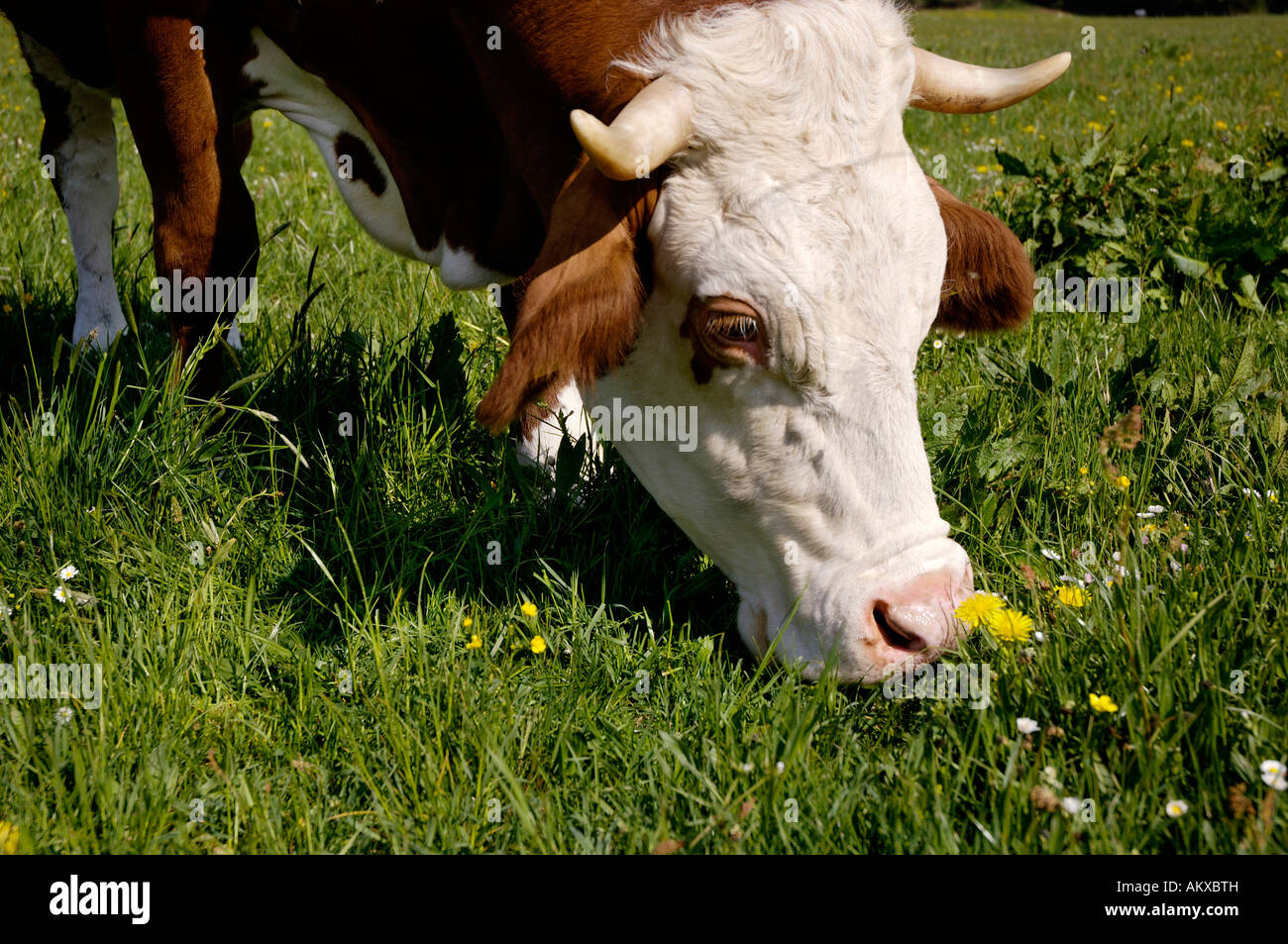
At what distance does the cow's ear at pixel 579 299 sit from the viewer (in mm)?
2215

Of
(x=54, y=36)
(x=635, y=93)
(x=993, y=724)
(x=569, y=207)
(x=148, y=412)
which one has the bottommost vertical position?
(x=993, y=724)

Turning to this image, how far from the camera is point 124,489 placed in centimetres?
299

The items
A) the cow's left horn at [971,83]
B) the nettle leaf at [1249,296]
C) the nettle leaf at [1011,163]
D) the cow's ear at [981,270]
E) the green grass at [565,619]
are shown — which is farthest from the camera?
the nettle leaf at [1011,163]

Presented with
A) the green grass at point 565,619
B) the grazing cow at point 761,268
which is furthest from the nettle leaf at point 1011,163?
the grazing cow at point 761,268

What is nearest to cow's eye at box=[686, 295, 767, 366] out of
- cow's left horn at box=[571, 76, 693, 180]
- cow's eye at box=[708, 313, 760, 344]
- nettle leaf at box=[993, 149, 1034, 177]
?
cow's eye at box=[708, 313, 760, 344]

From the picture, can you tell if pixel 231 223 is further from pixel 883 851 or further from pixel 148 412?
Result: pixel 883 851

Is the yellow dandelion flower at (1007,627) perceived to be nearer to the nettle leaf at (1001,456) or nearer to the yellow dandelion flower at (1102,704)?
the yellow dandelion flower at (1102,704)

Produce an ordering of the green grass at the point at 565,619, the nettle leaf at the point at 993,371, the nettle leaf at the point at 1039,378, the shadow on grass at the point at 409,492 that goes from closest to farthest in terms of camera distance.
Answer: the green grass at the point at 565,619 → the shadow on grass at the point at 409,492 → the nettle leaf at the point at 1039,378 → the nettle leaf at the point at 993,371

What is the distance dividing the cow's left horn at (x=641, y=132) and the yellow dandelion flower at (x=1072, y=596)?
4.47 feet

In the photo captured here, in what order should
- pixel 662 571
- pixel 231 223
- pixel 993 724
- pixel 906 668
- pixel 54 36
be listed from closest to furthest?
pixel 993 724 < pixel 906 668 < pixel 662 571 < pixel 231 223 < pixel 54 36

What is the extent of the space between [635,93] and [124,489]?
181 cm
